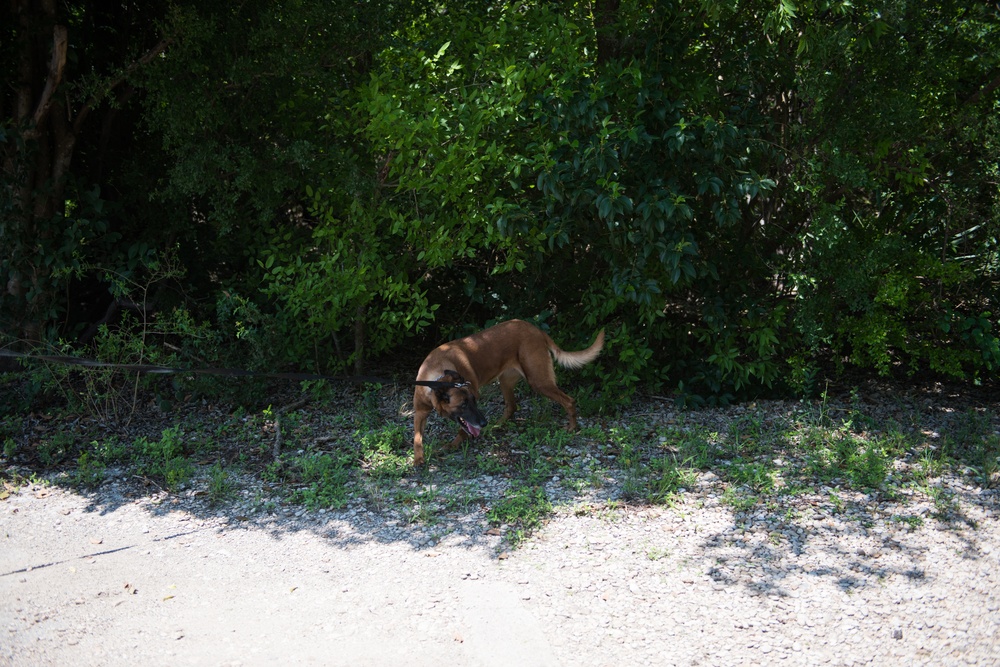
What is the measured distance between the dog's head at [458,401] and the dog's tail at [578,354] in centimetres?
120

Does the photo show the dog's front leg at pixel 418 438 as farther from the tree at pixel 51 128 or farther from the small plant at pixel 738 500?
the tree at pixel 51 128

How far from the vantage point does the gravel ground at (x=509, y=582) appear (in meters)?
3.95

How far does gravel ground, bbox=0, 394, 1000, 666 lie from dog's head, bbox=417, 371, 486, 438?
1.70 feet

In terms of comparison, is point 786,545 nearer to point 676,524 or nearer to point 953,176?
point 676,524

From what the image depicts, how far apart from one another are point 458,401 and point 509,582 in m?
1.86

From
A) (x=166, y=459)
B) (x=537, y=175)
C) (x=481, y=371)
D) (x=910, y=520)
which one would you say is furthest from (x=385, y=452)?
(x=910, y=520)

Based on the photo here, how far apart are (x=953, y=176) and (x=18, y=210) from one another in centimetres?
853

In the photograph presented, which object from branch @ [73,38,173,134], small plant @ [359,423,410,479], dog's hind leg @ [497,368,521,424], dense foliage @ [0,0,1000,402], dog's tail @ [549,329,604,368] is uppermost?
branch @ [73,38,173,134]

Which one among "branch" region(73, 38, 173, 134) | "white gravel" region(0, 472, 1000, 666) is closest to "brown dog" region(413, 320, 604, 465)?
"white gravel" region(0, 472, 1000, 666)

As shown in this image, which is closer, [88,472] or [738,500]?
[738,500]

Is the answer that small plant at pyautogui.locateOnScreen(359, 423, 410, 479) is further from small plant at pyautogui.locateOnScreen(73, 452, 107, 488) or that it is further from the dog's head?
small plant at pyautogui.locateOnScreen(73, 452, 107, 488)

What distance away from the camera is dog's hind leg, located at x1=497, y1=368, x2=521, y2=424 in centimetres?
713

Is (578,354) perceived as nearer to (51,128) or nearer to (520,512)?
(520,512)

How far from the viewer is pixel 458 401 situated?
6152 millimetres
